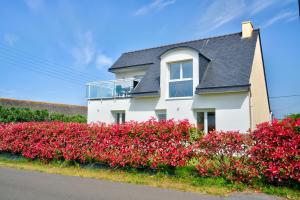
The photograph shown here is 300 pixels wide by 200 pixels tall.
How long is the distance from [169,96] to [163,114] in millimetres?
1263

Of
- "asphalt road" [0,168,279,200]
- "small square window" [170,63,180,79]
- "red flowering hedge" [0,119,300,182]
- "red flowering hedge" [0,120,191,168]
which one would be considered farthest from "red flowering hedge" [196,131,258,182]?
"small square window" [170,63,180,79]

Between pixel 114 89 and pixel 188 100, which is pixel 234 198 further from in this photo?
pixel 114 89

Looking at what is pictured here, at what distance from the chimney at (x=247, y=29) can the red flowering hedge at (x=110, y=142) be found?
12.5m

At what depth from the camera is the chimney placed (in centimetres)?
1908

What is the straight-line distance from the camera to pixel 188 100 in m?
16.3

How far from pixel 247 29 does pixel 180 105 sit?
25.3 feet

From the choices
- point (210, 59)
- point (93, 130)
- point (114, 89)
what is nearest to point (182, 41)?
point (210, 59)

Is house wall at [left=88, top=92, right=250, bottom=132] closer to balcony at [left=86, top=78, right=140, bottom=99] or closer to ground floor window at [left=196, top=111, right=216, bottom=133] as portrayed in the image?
ground floor window at [left=196, top=111, right=216, bottom=133]

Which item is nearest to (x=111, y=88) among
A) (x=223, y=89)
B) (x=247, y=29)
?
(x=223, y=89)

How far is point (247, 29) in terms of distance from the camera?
753 inches

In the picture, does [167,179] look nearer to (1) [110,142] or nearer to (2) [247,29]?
(1) [110,142]

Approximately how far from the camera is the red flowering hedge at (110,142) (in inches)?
355

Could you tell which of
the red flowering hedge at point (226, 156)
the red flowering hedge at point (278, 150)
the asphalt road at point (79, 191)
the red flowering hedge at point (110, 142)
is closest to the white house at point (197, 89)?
the red flowering hedge at point (110, 142)

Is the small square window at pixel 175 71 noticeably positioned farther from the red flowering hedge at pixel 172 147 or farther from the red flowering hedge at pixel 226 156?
the red flowering hedge at pixel 226 156
